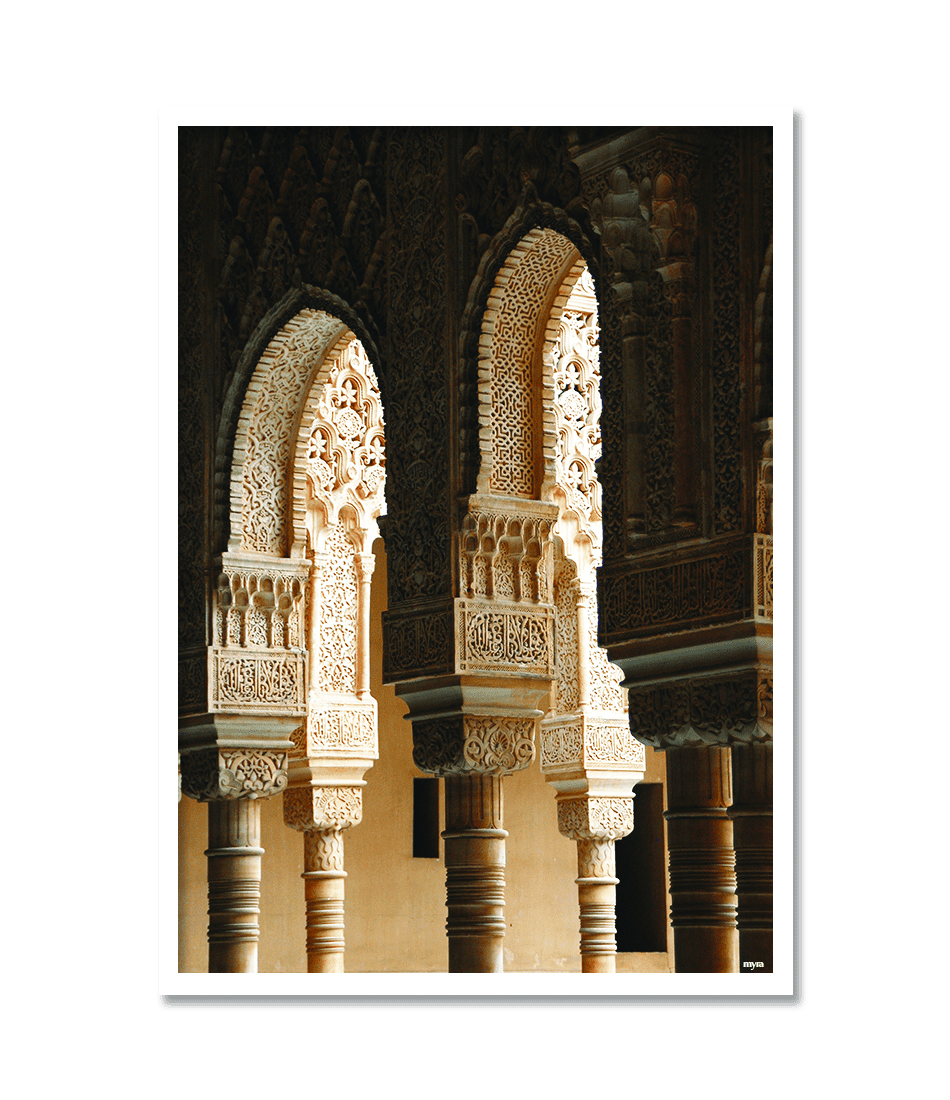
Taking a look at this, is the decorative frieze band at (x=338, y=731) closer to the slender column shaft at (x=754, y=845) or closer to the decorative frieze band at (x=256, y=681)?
the decorative frieze band at (x=256, y=681)

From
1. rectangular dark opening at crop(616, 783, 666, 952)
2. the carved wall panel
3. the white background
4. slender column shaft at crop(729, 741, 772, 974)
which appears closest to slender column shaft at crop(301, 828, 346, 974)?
the carved wall panel

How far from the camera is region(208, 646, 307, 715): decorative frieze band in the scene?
25.7ft

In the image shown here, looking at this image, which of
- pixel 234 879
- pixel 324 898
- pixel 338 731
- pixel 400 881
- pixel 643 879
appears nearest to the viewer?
pixel 234 879

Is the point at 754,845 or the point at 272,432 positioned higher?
the point at 272,432

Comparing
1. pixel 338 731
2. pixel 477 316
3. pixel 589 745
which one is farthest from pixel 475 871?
pixel 338 731

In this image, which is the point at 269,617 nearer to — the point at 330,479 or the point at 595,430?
the point at 330,479

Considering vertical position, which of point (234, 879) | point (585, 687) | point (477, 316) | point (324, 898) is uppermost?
point (477, 316)

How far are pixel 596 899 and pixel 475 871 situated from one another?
8.43 ft

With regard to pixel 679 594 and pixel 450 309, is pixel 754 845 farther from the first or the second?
pixel 450 309

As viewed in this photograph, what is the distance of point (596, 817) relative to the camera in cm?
901

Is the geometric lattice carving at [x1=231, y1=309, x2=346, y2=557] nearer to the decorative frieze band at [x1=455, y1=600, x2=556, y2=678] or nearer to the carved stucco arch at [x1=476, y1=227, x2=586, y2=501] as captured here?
the carved stucco arch at [x1=476, y1=227, x2=586, y2=501]
